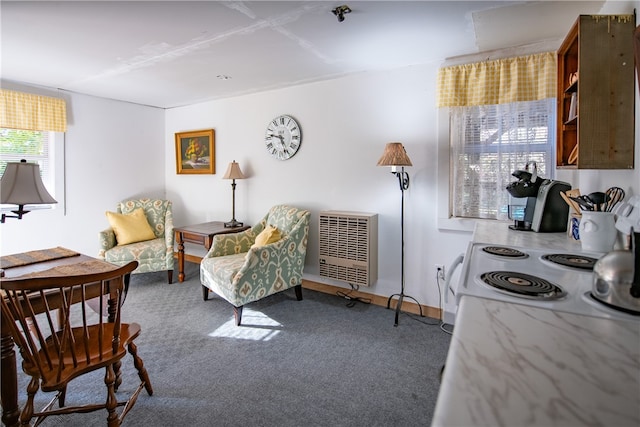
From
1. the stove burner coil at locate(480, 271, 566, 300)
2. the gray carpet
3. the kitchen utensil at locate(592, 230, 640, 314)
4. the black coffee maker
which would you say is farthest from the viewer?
the black coffee maker

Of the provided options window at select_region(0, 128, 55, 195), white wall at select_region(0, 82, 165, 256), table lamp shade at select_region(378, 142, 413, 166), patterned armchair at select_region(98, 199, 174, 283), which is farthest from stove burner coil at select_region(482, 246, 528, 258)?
white wall at select_region(0, 82, 165, 256)

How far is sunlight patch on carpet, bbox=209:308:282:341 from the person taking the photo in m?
2.64

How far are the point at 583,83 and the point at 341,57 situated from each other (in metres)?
1.76

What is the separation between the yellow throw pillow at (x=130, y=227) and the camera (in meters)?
3.87

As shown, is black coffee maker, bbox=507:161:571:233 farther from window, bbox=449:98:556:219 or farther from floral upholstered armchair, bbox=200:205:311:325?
floral upholstered armchair, bbox=200:205:311:325

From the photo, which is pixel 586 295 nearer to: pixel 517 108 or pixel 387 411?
pixel 387 411

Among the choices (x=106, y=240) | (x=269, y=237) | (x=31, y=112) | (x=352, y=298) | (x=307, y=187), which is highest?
(x=31, y=112)

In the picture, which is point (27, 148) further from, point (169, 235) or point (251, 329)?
point (251, 329)

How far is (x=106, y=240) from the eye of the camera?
3.76 metres

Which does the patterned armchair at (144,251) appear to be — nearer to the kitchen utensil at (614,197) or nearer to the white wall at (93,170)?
the white wall at (93,170)

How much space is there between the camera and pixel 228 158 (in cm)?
437

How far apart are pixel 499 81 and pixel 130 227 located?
13.1 feet

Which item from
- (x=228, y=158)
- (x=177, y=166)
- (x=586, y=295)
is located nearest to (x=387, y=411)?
(x=586, y=295)

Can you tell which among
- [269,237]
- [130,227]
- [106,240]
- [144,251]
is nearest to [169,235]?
[144,251]
